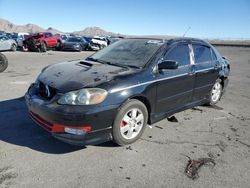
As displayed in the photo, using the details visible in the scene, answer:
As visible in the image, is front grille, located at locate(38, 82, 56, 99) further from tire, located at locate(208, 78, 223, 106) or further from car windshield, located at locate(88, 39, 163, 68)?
tire, located at locate(208, 78, 223, 106)

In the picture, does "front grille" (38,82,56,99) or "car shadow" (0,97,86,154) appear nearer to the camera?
"front grille" (38,82,56,99)

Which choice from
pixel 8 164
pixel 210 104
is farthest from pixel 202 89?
pixel 8 164

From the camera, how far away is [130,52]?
506cm

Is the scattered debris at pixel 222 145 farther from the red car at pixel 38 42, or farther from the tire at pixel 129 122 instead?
the red car at pixel 38 42

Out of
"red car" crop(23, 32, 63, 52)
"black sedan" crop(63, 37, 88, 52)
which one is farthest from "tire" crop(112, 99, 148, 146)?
"black sedan" crop(63, 37, 88, 52)

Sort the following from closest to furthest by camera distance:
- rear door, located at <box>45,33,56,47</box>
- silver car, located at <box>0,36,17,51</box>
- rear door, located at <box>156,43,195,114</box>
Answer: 1. rear door, located at <box>156,43,195,114</box>
2. silver car, located at <box>0,36,17,51</box>
3. rear door, located at <box>45,33,56,47</box>

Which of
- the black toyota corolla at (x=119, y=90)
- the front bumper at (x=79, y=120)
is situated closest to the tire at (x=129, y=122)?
the black toyota corolla at (x=119, y=90)

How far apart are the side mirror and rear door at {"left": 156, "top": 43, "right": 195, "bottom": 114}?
0.12m

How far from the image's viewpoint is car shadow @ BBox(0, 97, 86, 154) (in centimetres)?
410

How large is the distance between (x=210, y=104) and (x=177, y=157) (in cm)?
300

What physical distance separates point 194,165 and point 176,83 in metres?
1.64

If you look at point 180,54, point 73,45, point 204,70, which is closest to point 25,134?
point 180,54

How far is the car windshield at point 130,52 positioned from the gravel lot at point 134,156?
50.2 inches

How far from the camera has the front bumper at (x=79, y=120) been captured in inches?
144
